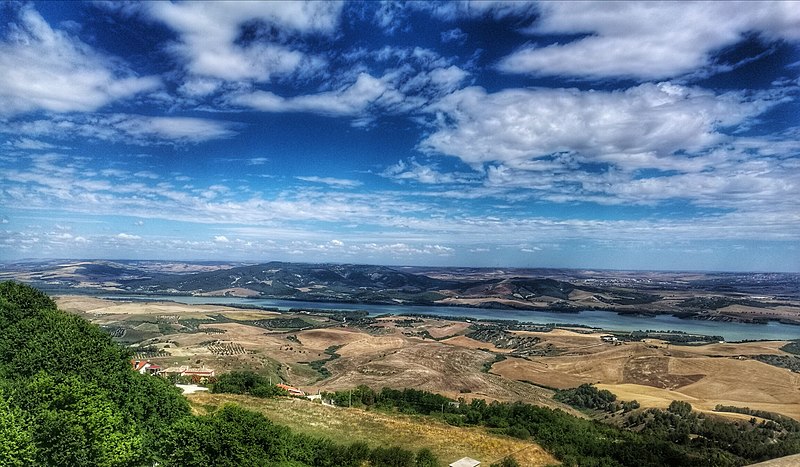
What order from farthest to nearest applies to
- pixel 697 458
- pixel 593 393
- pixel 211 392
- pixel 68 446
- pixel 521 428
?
pixel 593 393 < pixel 211 392 < pixel 521 428 < pixel 697 458 < pixel 68 446

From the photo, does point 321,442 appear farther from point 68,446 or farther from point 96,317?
point 96,317

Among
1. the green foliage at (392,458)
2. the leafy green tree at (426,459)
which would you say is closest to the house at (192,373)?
the green foliage at (392,458)

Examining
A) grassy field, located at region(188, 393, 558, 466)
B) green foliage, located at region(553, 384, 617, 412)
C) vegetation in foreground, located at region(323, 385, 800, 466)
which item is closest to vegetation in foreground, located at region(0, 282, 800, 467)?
vegetation in foreground, located at region(323, 385, 800, 466)

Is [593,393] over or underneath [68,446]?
underneath

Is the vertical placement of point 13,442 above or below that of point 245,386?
above

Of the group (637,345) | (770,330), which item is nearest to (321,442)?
(637,345)

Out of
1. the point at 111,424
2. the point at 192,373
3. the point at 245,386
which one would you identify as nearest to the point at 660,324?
the point at 192,373

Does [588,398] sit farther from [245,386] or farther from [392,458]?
[392,458]
